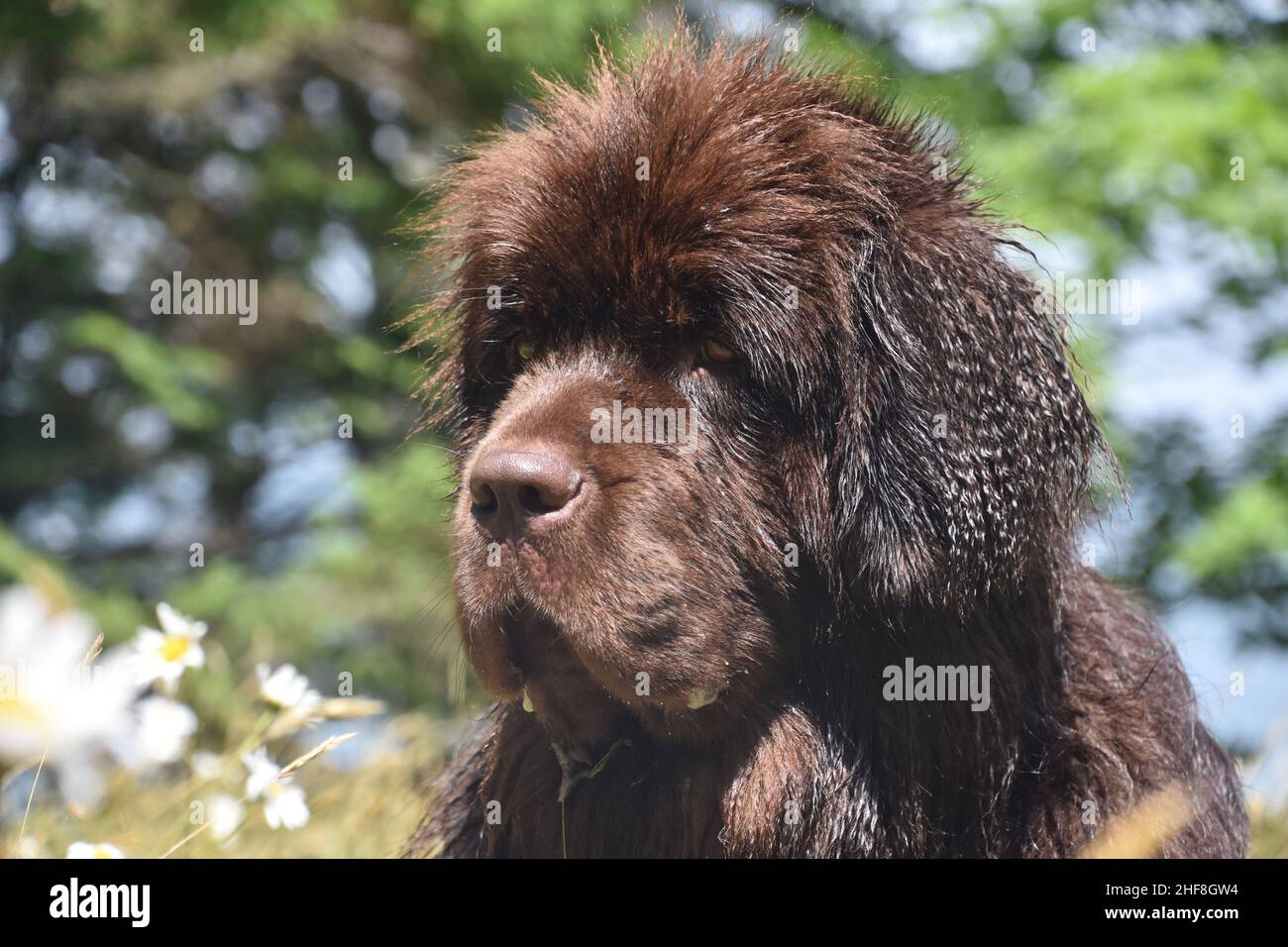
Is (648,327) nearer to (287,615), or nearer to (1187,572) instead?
(1187,572)

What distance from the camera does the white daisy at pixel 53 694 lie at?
111 cm

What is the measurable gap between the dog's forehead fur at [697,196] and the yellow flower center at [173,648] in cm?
131

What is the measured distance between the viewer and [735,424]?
323 centimetres

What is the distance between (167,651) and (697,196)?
1907mm

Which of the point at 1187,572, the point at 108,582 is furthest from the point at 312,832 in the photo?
A: the point at 1187,572

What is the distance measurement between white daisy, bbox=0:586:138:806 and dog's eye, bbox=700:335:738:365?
81.6 inches

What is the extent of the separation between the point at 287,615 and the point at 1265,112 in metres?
8.29

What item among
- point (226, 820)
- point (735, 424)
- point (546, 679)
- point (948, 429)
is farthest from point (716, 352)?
point (226, 820)

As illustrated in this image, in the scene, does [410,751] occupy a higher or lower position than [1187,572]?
lower

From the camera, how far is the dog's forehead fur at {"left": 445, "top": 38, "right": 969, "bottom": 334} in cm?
322

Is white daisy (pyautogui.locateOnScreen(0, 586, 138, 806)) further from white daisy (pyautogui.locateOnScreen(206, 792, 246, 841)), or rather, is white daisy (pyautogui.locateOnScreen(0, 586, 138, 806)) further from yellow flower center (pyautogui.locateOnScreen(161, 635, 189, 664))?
yellow flower center (pyautogui.locateOnScreen(161, 635, 189, 664))

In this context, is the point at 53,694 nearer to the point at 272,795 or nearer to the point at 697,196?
the point at 272,795

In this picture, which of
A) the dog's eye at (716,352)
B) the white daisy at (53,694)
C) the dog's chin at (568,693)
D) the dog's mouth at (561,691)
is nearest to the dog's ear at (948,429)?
the dog's eye at (716,352)

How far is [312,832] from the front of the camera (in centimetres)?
583
